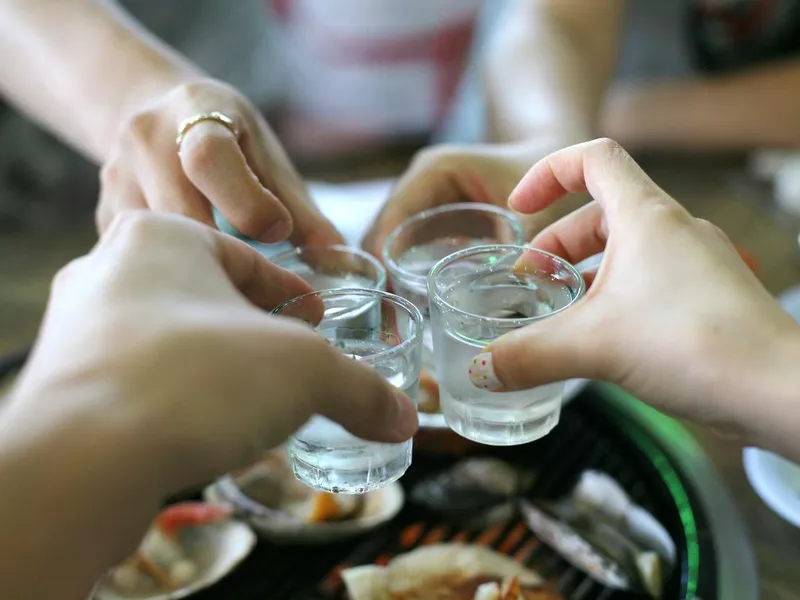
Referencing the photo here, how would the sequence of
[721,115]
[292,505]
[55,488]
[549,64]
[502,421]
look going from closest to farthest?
[55,488] < [502,421] < [292,505] < [549,64] < [721,115]

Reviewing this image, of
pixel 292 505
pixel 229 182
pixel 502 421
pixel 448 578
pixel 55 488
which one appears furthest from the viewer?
pixel 292 505

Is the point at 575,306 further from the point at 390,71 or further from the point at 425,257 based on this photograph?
the point at 390,71

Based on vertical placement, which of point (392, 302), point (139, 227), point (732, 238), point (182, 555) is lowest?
point (182, 555)

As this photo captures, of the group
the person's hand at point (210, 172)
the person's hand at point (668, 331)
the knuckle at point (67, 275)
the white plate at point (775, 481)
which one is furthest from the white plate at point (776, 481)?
the knuckle at point (67, 275)

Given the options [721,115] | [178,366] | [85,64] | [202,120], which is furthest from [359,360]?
[721,115]

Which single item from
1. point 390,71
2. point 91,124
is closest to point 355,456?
point 91,124

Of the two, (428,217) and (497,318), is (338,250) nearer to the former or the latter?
(428,217)
